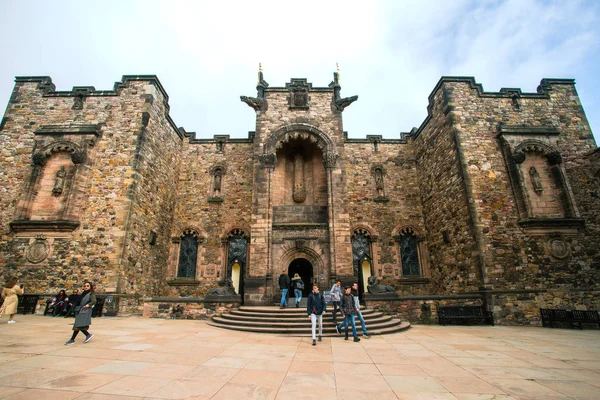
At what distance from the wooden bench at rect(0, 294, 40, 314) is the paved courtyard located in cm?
395

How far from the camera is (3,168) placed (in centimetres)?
1416

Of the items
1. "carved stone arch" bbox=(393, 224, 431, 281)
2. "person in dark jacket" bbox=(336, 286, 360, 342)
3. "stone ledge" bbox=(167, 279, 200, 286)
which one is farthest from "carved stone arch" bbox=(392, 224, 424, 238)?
"stone ledge" bbox=(167, 279, 200, 286)

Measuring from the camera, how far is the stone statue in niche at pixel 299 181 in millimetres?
16578

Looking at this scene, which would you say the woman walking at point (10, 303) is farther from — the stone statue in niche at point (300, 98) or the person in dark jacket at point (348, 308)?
the stone statue in niche at point (300, 98)

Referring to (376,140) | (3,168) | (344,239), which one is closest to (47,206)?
(3,168)

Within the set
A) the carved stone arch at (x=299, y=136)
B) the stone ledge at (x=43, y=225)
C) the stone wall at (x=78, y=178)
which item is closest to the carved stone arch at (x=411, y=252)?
the carved stone arch at (x=299, y=136)

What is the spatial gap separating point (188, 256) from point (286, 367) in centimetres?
1363

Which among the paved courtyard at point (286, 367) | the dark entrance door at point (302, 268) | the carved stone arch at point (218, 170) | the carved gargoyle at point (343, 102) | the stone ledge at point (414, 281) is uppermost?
the carved gargoyle at point (343, 102)

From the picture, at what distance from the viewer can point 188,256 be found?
17.3m

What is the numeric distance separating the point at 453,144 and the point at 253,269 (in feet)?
40.6

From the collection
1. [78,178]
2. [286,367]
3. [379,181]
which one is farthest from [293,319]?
[78,178]

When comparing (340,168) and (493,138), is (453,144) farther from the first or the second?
(340,168)

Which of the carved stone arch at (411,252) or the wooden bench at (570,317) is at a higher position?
the carved stone arch at (411,252)

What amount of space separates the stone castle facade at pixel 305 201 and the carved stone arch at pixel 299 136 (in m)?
0.09
